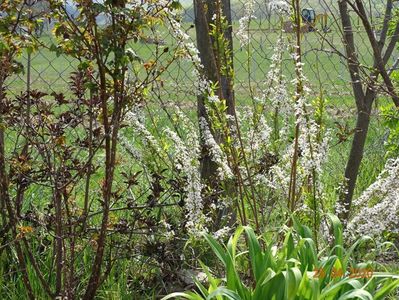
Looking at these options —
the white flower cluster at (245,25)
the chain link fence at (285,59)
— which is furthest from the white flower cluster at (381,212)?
the white flower cluster at (245,25)

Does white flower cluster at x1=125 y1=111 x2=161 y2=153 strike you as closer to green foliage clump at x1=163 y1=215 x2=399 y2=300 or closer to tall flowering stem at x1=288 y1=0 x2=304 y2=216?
tall flowering stem at x1=288 y1=0 x2=304 y2=216

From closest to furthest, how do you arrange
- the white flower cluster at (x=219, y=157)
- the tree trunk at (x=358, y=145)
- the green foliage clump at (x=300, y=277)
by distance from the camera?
the green foliage clump at (x=300, y=277) < the white flower cluster at (x=219, y=157) < the tree trunk at (x=358, y=145)

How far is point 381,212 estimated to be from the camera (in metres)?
3.62

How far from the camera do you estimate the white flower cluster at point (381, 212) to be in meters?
3.56

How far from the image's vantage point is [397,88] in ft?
13.7

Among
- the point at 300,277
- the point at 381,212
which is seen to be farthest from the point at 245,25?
the point at 300,277

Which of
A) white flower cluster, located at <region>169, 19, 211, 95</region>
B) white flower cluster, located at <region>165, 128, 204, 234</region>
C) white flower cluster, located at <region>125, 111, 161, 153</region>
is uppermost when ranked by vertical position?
white flower cluster, located at <region>169, 19, 211, 95</region>

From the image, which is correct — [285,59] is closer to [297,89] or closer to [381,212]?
[297,89]

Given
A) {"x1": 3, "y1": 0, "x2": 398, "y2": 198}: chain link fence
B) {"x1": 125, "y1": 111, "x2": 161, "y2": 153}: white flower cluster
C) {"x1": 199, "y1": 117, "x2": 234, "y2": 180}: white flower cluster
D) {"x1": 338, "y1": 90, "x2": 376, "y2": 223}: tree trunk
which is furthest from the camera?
{"x1": 338, "y1": 90, "x2": 376, "y2": 223}: tree trunk

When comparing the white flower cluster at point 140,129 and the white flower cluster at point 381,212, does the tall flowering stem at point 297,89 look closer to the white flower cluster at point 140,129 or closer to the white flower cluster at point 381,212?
the white flower cluster at point 381,212

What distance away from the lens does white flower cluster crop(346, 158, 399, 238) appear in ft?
11.7

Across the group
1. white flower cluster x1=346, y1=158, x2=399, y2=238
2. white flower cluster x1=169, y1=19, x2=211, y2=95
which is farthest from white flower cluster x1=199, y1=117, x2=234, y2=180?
white flower cluster x1=346, y1=158, x2=399, y2=238

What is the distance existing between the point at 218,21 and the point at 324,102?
614mm

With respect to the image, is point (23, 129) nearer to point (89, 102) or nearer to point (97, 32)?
point (89, 102)
